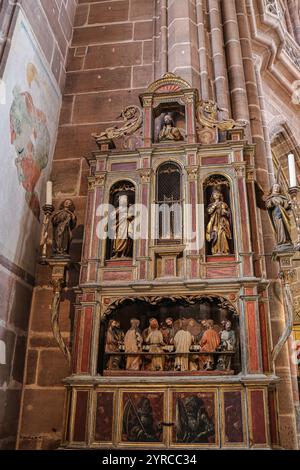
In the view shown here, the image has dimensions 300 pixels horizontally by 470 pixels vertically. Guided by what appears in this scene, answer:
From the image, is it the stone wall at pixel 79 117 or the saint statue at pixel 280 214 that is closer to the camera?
the saint statue at pixel 280 214

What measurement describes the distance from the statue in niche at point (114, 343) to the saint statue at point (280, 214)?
1.75 meters

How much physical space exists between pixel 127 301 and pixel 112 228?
825 mm

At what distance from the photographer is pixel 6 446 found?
4.46 m

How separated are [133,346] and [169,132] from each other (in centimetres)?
246

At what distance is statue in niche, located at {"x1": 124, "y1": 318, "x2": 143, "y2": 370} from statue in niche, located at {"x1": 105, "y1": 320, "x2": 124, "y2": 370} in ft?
0.27

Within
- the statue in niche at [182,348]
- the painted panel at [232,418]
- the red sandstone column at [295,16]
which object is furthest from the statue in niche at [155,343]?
the red sandstone column at [295,16]

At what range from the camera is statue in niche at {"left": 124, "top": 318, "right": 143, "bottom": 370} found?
4.28 meters

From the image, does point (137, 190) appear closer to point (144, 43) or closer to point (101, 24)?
point (144, 43)

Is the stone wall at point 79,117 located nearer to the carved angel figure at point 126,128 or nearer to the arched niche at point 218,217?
the carved angel figure at point 126,128

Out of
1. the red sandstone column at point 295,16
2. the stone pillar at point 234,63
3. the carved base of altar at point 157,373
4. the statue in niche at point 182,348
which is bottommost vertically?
the carved base of altar at point 157,373

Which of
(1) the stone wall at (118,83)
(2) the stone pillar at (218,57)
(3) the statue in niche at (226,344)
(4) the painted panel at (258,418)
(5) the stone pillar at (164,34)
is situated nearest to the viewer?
(4) the painted panel at (258,418)

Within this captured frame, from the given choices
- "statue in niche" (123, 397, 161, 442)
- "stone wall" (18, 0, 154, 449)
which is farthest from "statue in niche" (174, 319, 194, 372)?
"stone wall" (18, 0, 154, 449)

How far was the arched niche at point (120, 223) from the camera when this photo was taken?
15.6 ft

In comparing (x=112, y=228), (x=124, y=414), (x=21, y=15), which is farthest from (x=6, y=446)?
(x=21, y=15)
